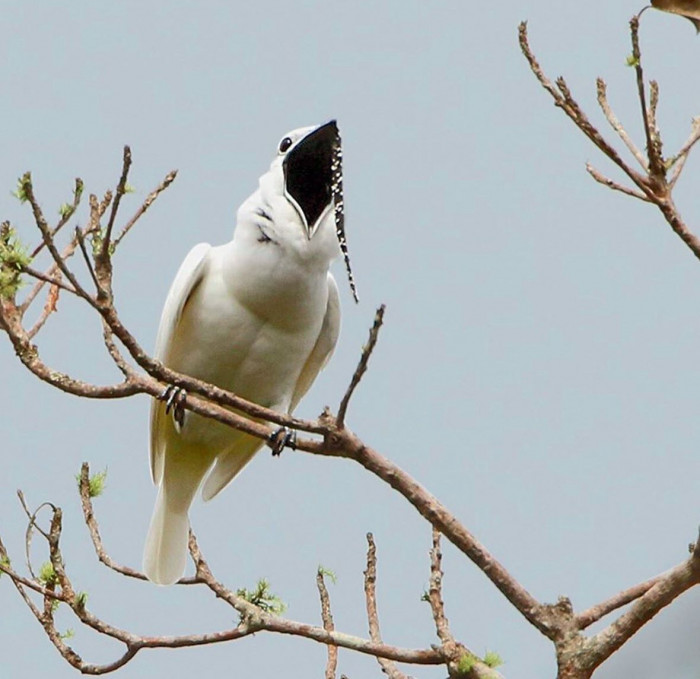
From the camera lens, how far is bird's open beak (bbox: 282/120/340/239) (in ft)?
12.7

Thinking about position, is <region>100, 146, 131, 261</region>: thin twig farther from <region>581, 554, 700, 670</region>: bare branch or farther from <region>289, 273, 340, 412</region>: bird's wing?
<region>289, 273, 340, 412</region>: bird's wing

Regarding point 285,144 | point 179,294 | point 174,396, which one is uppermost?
point 285,144

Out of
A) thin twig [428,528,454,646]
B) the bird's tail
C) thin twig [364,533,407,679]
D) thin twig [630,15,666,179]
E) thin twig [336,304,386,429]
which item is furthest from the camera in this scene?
the bird's tail

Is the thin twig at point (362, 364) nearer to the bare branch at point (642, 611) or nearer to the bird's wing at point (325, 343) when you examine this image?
the bare branch at point (642, 611)

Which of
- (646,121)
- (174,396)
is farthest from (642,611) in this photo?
(174,396)

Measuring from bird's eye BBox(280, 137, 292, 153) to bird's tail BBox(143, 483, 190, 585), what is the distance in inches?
54.8

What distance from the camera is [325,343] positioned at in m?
4.30

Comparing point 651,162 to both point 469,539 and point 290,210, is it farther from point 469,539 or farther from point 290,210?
point 290,210

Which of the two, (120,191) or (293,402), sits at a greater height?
(293,402)

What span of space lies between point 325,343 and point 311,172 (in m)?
0.69

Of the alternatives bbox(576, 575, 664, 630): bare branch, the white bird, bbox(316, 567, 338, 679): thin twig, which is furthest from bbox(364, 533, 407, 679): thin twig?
the white bird

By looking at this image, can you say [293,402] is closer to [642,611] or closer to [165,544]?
[165,544]

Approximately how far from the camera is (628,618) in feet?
7.52

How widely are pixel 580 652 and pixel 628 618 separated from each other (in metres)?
0.12
